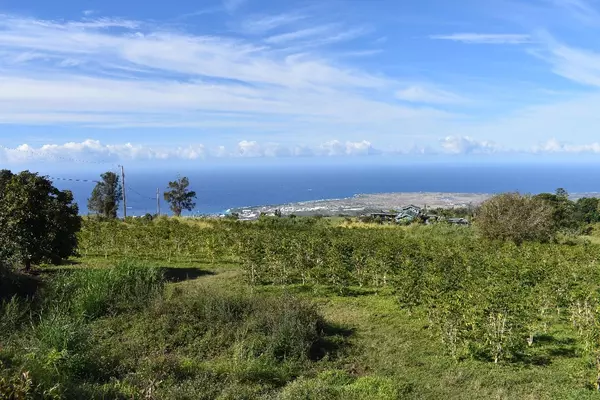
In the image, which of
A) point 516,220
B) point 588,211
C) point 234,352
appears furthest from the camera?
point 588,211

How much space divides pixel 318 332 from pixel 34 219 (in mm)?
10114

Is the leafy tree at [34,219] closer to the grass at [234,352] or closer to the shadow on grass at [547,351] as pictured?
the grass at [234,352]

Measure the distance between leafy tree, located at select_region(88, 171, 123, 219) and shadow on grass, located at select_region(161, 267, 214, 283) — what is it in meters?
31.4

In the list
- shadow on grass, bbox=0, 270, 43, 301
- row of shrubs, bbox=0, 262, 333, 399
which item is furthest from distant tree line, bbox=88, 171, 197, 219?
row of shrubs, bbox=0, 262, 333, 399

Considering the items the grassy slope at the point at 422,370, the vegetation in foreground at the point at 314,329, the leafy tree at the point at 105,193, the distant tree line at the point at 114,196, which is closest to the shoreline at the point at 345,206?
the distant tree line at the point at 114,196

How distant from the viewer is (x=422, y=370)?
7.81 meters

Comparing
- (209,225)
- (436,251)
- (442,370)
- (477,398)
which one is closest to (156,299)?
(442,370)

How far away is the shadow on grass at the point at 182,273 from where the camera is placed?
15520mm

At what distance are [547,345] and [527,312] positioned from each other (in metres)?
1.06

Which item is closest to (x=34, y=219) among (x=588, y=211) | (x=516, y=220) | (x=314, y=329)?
(x=314, y=329)

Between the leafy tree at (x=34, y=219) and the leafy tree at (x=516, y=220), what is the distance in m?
20.8

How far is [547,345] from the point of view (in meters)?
8.97

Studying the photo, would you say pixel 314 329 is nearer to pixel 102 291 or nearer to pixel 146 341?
pixel 146 341

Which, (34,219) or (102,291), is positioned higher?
(34,219)
